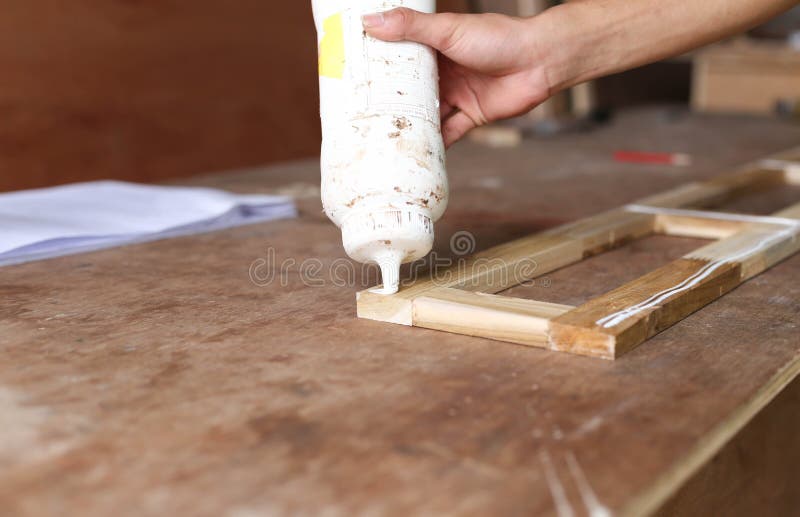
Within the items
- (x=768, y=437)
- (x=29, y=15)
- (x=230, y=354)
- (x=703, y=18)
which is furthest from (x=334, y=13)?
(x=29, y=15)

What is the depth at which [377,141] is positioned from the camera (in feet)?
2.55

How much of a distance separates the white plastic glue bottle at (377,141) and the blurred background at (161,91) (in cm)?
135

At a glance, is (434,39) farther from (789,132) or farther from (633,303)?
(789,132)

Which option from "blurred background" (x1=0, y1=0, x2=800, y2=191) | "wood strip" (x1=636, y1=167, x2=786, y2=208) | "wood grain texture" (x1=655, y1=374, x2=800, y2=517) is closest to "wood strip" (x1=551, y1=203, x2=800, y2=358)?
"wood grain texture" (x1=655, y1=374, x2=800, y2=517)

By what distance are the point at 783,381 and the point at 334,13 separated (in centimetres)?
52

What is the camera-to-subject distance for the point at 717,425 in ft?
1.93

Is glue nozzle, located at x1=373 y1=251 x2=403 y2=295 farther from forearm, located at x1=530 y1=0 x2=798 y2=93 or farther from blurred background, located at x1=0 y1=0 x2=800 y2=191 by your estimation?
blurred background, located at x1=0 y1=0 x2=800 y2=191

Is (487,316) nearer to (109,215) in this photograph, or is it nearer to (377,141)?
(377,141)

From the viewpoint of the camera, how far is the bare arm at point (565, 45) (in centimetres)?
97

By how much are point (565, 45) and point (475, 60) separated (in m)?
0.13

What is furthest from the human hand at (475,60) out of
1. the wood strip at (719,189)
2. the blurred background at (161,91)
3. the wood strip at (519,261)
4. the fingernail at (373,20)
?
the blurred background at (161,91)

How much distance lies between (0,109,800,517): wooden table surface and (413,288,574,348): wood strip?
0.01m

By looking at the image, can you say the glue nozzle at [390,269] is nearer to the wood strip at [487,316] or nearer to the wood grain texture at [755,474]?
the wood strip at [487,316]

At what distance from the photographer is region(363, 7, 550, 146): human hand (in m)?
0.81
